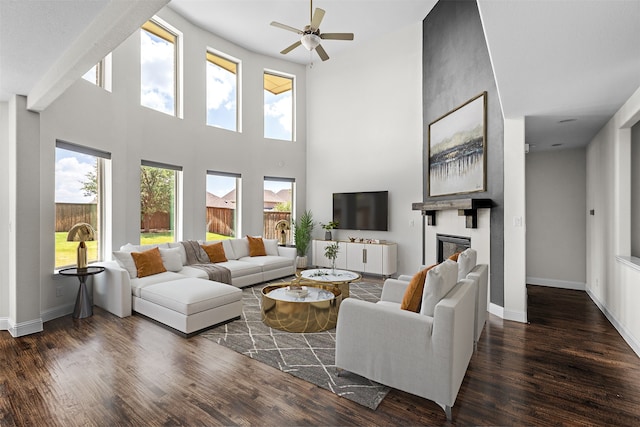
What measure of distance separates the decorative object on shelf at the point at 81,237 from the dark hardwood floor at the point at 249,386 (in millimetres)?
896

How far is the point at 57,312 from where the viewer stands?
3945 millimetres

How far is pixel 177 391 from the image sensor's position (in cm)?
230

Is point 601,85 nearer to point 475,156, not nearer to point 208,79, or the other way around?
point 475,156

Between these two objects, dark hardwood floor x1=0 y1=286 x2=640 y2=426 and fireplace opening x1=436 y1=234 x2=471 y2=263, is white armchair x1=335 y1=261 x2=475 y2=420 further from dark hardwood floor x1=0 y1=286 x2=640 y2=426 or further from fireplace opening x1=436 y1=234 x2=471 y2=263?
fireplace opening x1=436 y1=234 x2=471 y2=263

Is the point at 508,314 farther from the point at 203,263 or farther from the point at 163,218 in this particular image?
the point at 163,218

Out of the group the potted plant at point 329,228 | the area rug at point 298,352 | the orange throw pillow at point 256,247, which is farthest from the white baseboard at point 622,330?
the orange throw pillow at point 256,247

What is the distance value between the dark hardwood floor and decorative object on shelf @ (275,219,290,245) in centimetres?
411

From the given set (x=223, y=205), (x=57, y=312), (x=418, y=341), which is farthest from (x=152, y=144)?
(x=418, y=341)

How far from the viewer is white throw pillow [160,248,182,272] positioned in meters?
4.71

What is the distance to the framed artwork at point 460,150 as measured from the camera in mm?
4352

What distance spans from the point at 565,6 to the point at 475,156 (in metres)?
2.90

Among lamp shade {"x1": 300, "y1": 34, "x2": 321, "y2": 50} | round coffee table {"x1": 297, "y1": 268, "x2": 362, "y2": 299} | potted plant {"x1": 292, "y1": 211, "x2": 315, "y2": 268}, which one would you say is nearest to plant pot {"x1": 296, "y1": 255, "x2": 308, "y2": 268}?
potted plant {"x1": 292, "y1": 211, "x2": 315, "y2": 268}

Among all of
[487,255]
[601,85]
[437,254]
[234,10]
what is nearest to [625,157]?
[601,85]

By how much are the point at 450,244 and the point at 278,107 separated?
5107mm
